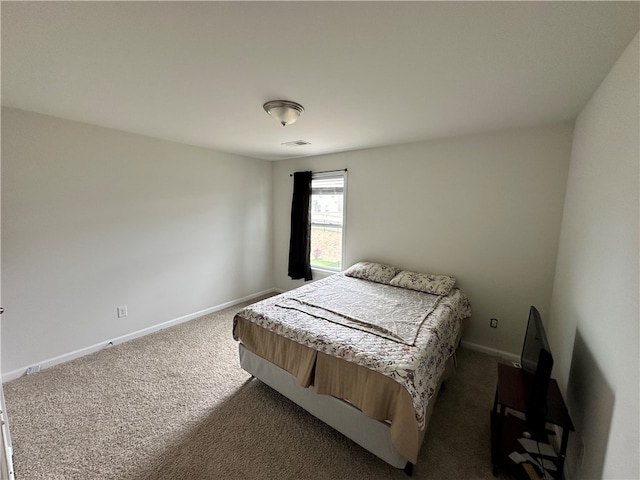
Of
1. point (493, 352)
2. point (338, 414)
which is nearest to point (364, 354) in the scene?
point (338, 414)

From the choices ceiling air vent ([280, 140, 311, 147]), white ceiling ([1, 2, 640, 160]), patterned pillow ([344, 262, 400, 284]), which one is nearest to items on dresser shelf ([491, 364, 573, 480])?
patterned pillow ([344, 262, 400, 284])

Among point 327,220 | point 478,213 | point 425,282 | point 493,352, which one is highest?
point 478,213

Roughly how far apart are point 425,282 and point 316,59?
2.33 metres

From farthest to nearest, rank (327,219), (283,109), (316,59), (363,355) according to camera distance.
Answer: (327,219)
(283,109)
(363,355)
(316,59)

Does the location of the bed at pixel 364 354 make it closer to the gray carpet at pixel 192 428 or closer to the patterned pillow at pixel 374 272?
the gray carpet at pixel 192 428

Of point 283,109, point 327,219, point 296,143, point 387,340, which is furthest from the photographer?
point 327,219

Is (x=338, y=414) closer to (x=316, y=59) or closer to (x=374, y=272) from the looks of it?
(x=374, y=272)

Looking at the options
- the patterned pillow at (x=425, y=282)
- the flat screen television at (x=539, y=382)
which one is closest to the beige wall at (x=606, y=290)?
the flat screen television at (x=539, y=382)

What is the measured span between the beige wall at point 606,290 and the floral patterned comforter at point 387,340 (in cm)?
71

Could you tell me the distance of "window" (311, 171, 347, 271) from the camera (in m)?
3.77

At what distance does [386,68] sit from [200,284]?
3.34 metres

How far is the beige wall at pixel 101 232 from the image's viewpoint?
214 centimetres

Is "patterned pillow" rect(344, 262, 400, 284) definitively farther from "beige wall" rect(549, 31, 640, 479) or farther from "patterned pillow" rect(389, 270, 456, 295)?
"beige wall" rect(549, 31, 640, 479)

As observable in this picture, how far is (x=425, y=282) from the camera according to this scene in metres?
2.75
